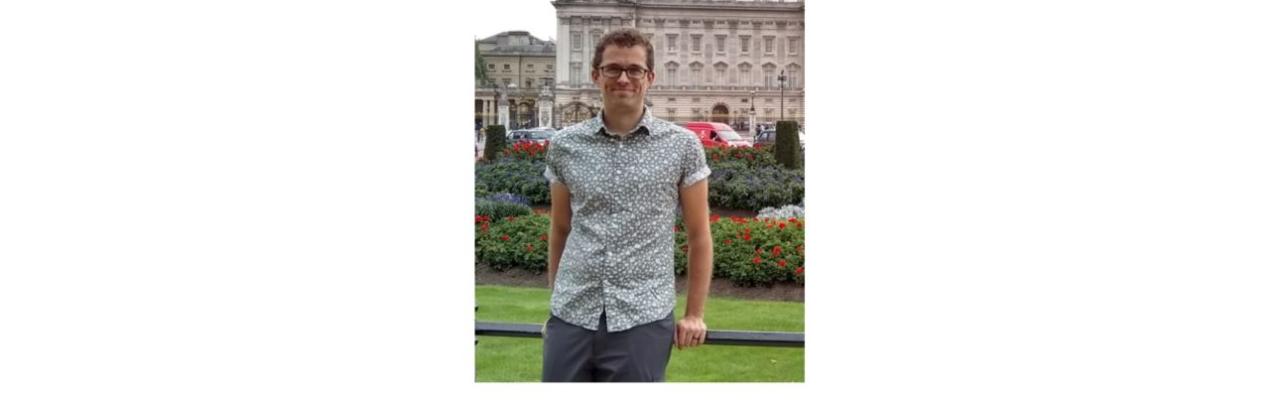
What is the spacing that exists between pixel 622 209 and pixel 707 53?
3.44 feet

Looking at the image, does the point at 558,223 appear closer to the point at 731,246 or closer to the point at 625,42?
the point at 625,42

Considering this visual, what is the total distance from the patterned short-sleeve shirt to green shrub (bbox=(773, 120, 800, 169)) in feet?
2.83

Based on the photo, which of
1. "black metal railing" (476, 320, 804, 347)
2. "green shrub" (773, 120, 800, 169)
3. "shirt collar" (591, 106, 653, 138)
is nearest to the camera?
"shirt collar" (591, 106, 653, 138)

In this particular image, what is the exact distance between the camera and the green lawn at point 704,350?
10.4 ft

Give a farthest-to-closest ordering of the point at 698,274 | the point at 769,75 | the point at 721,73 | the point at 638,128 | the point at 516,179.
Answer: the point at 721,73 → the point at 769,75 → the point at 516,179 → the point at 698,274 → the point at 638,128

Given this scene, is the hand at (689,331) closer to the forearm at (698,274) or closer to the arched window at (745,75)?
the forearm at (698,274)

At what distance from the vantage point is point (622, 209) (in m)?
2.67

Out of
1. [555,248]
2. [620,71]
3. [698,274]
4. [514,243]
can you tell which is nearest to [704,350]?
[698,274]

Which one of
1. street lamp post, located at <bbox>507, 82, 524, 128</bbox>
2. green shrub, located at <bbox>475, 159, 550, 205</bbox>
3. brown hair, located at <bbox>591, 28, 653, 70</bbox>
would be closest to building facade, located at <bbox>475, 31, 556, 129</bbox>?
street lamp post, located at <bbox>507, 82, 524, 128</bbox>

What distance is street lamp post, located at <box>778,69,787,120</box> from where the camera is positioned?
3453 mm

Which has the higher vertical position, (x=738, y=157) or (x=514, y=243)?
(x=738, y=157)

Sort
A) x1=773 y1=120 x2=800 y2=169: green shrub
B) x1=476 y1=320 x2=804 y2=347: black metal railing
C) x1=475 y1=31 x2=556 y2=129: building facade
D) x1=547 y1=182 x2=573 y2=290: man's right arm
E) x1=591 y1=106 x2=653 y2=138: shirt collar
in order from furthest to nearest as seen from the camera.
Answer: x1=773 y1=120 x2=800 y2=169: green shrub → x1=475 y1=31 x2=556 y2=129: building facade → x1=476 y1=320 x2=804 y2=347: black metal railing → x1=547 y1=182 x2=573 y2=290: man's right arm → x1=591 y1=106 x2=653 y2=138: shirt collar

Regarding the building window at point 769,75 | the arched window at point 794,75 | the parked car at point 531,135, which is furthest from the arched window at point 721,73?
the parked car at point 531,135

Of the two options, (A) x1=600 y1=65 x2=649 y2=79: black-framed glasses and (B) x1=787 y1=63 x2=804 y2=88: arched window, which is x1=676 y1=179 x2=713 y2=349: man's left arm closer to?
(A) x1=600 y1=65 x2=649 y2=79: black-framed glasses
